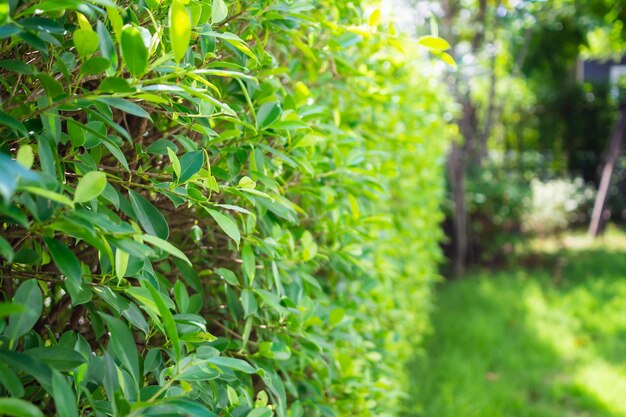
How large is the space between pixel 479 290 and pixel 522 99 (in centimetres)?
734

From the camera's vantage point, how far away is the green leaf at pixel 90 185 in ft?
2.47

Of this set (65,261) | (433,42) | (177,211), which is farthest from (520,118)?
(65,261)

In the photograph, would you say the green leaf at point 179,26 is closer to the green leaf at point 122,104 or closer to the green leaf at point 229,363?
the green leaf at point 122,104

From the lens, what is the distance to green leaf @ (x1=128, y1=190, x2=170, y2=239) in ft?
3.02

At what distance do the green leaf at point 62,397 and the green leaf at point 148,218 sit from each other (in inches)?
10.3

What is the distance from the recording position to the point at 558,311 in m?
5.91

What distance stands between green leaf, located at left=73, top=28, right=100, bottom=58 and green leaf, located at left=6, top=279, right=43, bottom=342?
1.05 ft

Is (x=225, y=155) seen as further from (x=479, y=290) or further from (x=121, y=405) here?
(x=479, y=290)

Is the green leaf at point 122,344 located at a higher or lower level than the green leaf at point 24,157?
lower

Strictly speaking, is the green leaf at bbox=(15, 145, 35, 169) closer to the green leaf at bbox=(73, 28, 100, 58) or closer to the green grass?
the green leaf at bbox=(73, 28, 100, 58)

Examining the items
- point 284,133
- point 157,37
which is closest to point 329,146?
point 284,133

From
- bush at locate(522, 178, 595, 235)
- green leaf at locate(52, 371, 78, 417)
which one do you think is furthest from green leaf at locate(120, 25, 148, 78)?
bush at locate(522, 178, 595, 235)

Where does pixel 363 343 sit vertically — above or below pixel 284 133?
below

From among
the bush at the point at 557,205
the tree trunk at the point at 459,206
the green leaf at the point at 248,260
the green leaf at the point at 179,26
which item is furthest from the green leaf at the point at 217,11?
the bush at the point at 557,205
